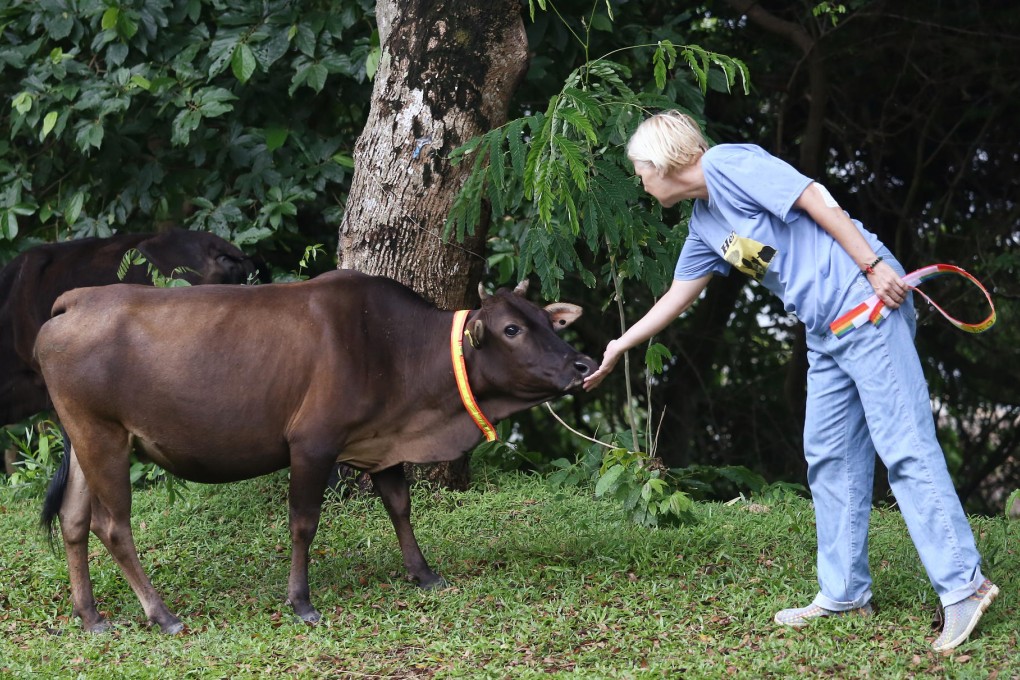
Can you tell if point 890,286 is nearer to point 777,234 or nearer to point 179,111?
point 777,234

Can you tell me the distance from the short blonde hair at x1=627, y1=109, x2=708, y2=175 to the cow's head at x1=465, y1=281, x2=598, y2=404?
108cm

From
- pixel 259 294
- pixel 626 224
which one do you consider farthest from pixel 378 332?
pixel 626 224

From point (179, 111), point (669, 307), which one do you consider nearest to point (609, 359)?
point (669, 307)

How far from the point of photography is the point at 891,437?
14.6 ft

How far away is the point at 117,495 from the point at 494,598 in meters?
1.72

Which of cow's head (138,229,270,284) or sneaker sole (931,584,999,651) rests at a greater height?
cow's head (138,229,270,284)

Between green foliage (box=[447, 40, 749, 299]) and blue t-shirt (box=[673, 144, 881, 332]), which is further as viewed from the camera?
green foliage (box=[447, 40, 749, 299])

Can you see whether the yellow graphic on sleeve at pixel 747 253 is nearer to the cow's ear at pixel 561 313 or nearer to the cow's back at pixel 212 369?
the cow's ear at pixel 561 313

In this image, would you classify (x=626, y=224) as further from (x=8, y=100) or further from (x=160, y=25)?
(x=8, y=100)

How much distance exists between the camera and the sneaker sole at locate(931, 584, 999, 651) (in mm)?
4445

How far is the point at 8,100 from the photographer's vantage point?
877cm

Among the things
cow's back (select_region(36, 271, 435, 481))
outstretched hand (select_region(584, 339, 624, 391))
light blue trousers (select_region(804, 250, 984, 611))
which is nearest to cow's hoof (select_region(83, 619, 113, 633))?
cow's back (select_region(36, 271, 435, 481))

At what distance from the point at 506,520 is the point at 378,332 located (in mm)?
1576

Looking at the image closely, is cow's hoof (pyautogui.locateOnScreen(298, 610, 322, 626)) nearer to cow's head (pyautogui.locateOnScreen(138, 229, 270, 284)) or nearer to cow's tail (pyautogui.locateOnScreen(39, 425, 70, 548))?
cow's tail (pyautogui.locateOnScreen(39, 425, 70, 548))
